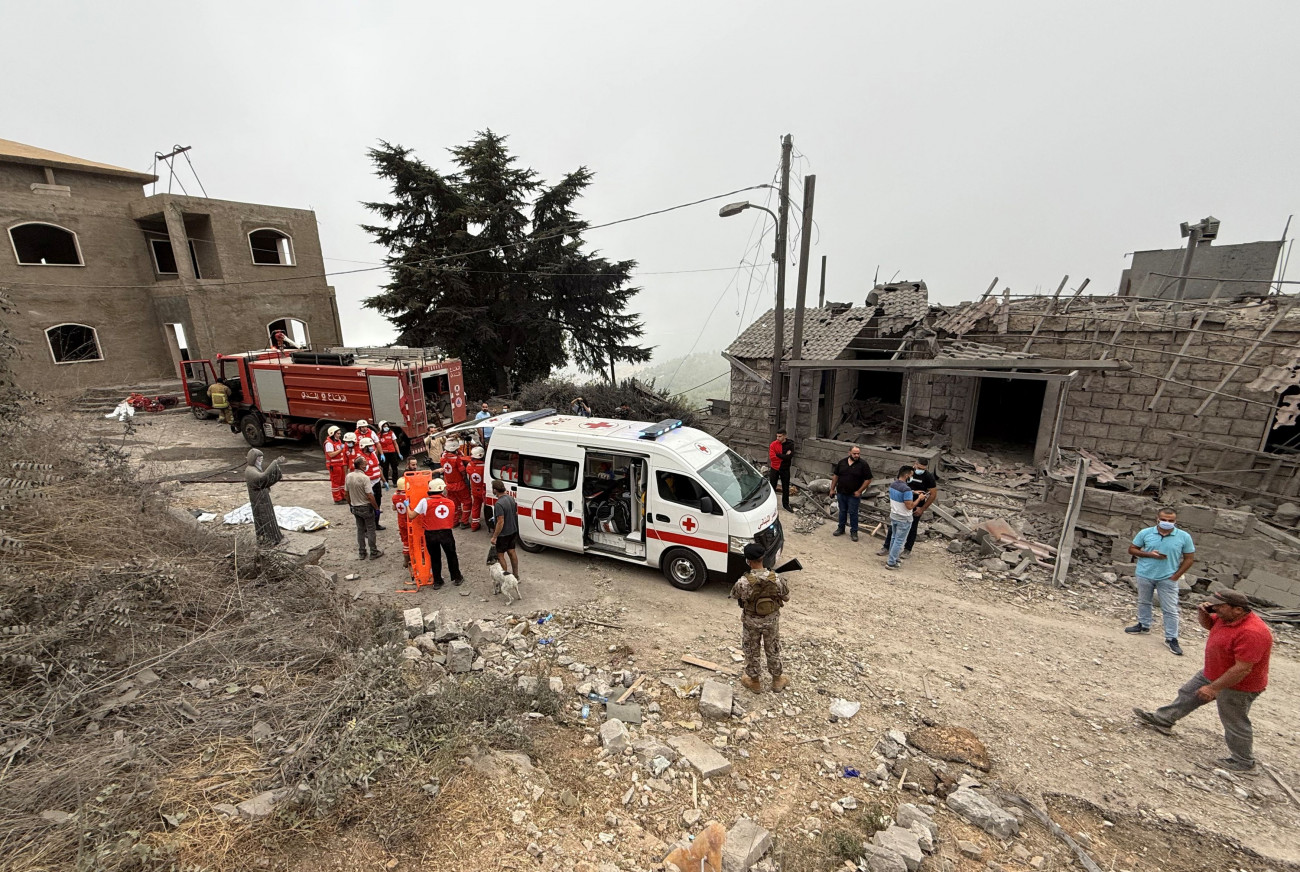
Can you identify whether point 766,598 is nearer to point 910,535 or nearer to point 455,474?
point 910,535

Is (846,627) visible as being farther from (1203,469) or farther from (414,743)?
(1203,469)

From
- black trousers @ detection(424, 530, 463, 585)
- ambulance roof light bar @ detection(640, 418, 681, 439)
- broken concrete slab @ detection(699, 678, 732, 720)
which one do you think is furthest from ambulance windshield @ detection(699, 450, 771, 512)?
black trousers @ detection(424, 530, 463, 585)

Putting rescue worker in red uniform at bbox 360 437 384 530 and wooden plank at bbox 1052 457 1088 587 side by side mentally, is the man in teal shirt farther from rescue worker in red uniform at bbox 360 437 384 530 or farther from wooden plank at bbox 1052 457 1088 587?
rescue worker in red uniform at bbox 360 437 384 530

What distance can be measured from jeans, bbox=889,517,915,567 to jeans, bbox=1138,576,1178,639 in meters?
2.68

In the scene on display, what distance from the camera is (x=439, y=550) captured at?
22.7 ft

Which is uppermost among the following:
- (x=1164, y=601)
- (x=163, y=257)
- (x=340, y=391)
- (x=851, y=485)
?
(x=163, y=257)

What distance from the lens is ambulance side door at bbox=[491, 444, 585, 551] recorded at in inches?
292

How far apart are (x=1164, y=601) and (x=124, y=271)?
28.5m

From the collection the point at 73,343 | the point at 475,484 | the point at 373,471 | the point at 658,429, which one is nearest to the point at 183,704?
the point at 373,471

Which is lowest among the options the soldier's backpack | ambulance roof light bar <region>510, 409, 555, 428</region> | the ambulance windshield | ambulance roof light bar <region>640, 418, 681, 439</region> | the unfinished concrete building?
the soldier's backpack

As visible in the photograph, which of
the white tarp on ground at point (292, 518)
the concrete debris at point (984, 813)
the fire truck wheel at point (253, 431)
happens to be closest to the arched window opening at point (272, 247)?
the fire truck wheel at point (253, 431)

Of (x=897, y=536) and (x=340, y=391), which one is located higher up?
(x=340, y=391)

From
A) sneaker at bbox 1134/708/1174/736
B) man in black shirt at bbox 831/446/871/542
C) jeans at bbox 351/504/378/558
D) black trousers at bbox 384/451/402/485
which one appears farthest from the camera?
black trousers at bbox 384/451/402/485

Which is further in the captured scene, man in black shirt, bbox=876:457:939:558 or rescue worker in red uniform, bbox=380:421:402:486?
rescue worker in red uniform, bbox=380:421:402:486
